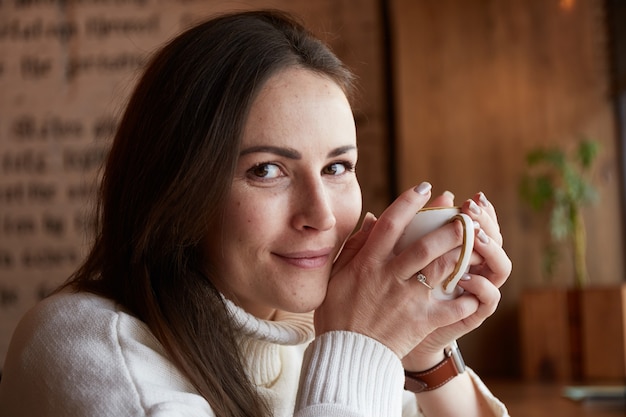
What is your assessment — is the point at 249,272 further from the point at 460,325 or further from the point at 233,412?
the point at 460,325

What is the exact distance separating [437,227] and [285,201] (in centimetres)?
19

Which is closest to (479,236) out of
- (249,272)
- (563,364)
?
(249,272)

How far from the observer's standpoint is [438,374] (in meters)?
1.27

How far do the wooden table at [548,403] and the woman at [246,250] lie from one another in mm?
1182

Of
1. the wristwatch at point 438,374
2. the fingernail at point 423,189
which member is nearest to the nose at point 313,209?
the fingernail at point 423,189

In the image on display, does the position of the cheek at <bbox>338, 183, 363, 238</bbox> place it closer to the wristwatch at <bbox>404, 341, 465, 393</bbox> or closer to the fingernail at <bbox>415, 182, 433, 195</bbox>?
the fingernail at <bbox>415, 182, 433, 195</bbox>

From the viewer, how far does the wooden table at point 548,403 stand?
84.9 inches

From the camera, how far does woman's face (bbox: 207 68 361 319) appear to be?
103cm

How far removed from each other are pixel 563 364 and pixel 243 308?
108 inches

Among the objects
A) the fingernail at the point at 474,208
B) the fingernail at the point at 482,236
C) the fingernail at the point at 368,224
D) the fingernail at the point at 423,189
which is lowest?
the fingernail at the point at 482,236

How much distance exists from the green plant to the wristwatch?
101 inches

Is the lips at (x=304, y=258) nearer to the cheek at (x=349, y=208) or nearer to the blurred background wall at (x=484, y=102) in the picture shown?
the cheek at (x=349, y=208)

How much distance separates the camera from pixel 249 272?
3.46 feet

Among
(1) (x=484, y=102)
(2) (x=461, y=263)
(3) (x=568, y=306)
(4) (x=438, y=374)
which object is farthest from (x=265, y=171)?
(1) (x=484, y=102)
